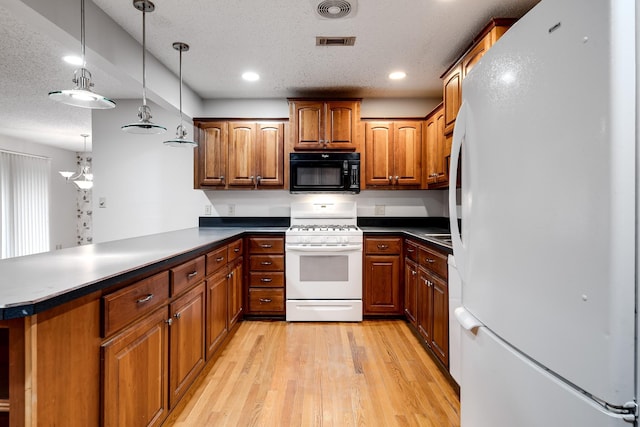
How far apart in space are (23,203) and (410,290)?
6.62 meters

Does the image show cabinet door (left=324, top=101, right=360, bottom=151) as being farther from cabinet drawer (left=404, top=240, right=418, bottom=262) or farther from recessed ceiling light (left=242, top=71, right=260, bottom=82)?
cabinet drawer (left=404, top=240, right=418, bottom=262)

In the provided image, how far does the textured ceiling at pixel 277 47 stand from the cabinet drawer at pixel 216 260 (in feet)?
4.68

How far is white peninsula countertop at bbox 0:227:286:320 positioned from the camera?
3.06 ft

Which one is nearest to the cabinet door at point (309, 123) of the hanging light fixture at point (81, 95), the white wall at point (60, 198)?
the hanging light fixture at point (81, 95)

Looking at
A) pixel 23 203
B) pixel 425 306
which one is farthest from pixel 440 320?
pixel 23 203

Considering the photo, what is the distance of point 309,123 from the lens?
3.48m

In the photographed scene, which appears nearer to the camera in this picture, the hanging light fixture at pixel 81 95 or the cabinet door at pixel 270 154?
the hanging light fixture at pixel 81 95

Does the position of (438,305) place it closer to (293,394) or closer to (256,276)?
(293,394)

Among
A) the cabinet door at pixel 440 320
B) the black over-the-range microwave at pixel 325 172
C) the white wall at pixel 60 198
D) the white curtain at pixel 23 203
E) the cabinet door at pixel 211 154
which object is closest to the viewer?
A: the cabinet door at pixel 440 320

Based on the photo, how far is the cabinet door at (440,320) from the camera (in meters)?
2.16

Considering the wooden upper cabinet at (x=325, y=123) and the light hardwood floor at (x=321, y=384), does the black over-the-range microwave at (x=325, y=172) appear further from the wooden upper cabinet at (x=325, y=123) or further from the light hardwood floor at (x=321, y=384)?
the light hardwood floor at (x=321, y=384)

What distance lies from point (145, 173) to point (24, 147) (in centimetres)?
383

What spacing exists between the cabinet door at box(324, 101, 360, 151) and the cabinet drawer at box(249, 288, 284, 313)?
158cm

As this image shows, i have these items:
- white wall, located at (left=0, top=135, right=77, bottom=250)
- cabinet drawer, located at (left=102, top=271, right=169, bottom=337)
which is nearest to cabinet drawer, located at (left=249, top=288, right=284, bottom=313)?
cabinet drawer, located at (left=102, top=271, right=169, bottom=337)
